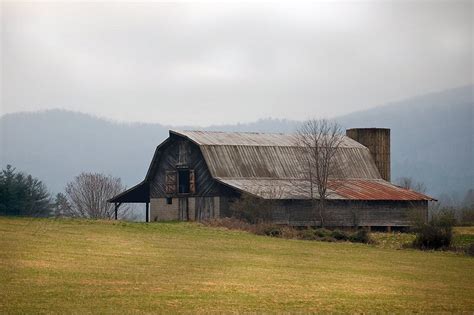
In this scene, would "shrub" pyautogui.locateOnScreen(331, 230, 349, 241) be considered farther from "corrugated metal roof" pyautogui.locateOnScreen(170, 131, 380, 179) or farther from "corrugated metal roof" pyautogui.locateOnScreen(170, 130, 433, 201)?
"corrugated metal roof" pyautogui.locateOnScreen(170, 131, 380, 179)

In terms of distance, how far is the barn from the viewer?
218 feet

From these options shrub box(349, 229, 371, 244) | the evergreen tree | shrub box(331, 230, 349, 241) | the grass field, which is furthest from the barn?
the grass field

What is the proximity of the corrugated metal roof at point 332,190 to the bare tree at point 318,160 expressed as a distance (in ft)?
1.50

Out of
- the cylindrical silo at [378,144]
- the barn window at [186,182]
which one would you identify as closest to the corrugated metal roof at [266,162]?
the barn window at [186,182]

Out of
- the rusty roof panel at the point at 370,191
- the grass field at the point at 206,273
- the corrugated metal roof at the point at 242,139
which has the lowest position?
the grass field at the point at 206,273

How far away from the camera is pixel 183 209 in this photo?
71.6 metres

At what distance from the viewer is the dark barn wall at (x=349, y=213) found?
213 feet

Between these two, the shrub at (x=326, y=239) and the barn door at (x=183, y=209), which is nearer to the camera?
the shrub at (x=326, y=239)

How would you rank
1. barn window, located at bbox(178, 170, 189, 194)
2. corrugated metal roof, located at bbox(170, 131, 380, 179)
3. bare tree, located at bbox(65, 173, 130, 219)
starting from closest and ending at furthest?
corrugated metal roof, located at bbox(170, 131, 380, 179) → barn window, located at bbox(178, 170, 189, 194) → bare tree, located at bbox(65, 173, 130, 219)

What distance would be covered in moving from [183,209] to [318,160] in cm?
1019

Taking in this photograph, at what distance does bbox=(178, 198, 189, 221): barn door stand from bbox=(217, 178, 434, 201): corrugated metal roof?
15.7ft

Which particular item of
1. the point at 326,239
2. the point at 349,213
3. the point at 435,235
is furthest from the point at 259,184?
the point at 435,235

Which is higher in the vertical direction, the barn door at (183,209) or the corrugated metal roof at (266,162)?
the corrugated metal roof at (266,162)

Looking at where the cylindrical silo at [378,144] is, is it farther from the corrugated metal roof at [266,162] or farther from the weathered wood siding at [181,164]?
the weathered wood siding at [181,164]
